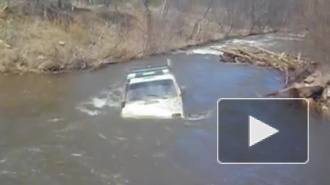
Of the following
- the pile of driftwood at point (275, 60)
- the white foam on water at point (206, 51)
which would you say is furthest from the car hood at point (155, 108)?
the white foam on water at point (206, 51)

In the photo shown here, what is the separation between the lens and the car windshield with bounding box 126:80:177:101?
16.9 m

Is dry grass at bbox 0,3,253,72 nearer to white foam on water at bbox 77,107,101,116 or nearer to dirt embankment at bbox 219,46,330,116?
dirt embankment at bbox 219,46,330,116

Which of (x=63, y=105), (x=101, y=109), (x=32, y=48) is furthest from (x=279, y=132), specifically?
(x=32, y=48)

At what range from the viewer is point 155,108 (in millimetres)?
16469

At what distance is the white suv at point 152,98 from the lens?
54.1 feet

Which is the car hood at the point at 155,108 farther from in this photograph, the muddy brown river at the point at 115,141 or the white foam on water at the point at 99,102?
the white foam on water at the point at 99,102

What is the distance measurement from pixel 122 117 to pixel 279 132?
531 cm

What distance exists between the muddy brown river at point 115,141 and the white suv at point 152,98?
1.09 ft

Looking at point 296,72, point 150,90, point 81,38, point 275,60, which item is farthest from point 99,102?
point 81,38

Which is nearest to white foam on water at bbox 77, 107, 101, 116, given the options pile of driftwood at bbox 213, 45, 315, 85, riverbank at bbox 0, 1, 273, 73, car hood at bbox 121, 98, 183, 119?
car hood at bbox 121, 98, 183, 119

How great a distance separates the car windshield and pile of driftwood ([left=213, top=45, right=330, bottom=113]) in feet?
20.3

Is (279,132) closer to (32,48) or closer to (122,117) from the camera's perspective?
(122,117)
